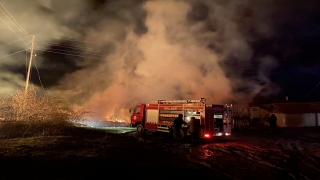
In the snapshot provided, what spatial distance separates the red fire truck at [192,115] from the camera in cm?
1373

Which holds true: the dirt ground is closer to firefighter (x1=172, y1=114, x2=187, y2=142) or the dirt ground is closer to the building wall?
firefighter (x1=172, y1=114, x2=187, y2=142)

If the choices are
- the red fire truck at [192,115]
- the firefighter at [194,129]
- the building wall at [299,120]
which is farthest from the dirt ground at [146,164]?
the building wall at [299,120]

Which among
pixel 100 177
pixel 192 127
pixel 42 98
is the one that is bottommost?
pixel 100 177

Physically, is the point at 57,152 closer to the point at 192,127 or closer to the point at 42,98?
the point at 192,127

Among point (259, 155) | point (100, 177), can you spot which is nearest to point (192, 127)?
point (259, 155)

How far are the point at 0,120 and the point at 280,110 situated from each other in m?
28.2

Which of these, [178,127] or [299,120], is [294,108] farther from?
[178,127]

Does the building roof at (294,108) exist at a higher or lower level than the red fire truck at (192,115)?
higher

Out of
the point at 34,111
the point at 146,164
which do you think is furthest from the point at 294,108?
the point at 34,111

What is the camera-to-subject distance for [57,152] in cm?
908

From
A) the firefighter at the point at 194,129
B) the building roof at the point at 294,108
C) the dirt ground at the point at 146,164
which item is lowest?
the dirt ground at the point at 146,164

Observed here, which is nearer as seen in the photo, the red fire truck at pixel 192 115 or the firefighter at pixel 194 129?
the firefighter at pixel 194 129

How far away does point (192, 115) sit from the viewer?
1434cm

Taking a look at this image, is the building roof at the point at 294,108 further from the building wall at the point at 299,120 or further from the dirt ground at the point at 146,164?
the dirt ground at the point at 146,164
